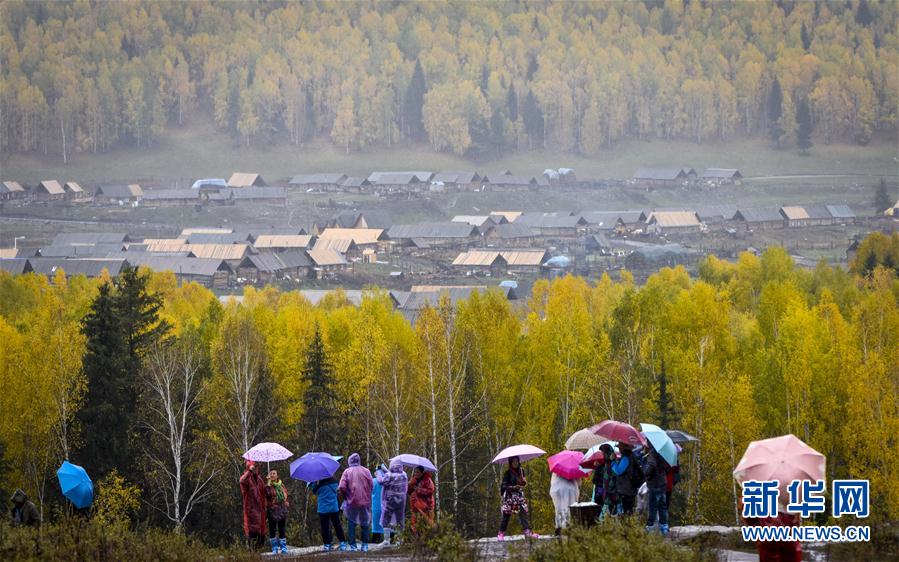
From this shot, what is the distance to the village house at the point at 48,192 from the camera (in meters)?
182

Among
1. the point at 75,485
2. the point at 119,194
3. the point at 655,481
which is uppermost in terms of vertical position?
the point at 119,194

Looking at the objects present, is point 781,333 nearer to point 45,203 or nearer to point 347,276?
point 347,276

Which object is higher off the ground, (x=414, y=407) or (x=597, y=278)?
(x=597, y=278)

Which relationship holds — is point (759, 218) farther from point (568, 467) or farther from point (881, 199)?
point (568, 467)

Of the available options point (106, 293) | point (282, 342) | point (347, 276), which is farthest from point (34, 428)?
point (347, 276)

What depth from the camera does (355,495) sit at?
22.8 m

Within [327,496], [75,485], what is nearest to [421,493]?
[327,496]

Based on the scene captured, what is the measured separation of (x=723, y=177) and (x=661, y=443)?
177153mm

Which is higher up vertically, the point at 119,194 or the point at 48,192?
the point at 48,192

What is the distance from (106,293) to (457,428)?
1048 centimetres

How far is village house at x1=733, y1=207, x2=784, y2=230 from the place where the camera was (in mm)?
163875

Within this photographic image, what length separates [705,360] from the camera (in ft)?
149

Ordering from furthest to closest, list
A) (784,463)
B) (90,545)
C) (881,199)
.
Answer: (881,199) → (90,545) → (784,463)

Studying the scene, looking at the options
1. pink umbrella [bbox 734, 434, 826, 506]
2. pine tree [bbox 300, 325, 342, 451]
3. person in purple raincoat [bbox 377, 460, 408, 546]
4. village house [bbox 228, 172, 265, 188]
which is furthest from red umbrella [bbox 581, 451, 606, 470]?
village house [bbox 228, 172, 265, 188]
